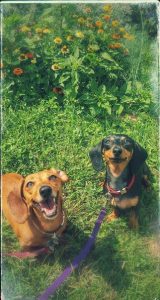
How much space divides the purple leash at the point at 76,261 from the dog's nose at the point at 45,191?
84 cm

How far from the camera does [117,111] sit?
4.59 m

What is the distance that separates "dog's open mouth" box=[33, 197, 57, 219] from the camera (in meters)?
3.09

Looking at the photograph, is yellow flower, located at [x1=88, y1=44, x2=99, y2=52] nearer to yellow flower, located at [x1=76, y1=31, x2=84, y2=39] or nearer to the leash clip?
yellow flower, located at [x1=76, y1=31, x2=84, y2=39]

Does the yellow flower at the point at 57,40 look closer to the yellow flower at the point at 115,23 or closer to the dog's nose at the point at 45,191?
the yellow flower at the point at 115,23

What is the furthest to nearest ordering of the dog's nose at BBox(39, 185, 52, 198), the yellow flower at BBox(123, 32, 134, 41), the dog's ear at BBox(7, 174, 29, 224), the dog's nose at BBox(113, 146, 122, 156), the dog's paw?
1. the yellow flower at BBox(123, 32, 134, 41)
2. the dog's paw
3. the dog's nose at BBox(113, 146, 122, 156)
4. the dog's ear at BBox(7, 174, 29, 224)
5. the dog's nose at BBox(39, 185, 52, 198)

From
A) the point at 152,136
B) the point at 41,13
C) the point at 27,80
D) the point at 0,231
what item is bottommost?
the point at 0,231

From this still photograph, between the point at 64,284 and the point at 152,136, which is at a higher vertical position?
the point at 152,136

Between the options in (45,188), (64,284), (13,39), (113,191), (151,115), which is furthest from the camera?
(151,115)

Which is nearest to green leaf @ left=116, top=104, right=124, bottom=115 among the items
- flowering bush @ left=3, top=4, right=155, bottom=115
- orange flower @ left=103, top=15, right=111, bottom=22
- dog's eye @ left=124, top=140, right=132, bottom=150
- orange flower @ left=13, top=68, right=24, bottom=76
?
flowering bush @ left=3, top=4, right=155, bottom=115

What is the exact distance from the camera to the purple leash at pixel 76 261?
3379 millimetres

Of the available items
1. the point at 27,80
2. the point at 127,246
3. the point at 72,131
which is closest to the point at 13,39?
the point at 27,80

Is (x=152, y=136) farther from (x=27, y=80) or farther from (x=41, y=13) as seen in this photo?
(x=41, y=13)

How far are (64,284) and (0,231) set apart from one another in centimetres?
69

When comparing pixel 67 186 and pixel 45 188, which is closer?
pixel 45 188
